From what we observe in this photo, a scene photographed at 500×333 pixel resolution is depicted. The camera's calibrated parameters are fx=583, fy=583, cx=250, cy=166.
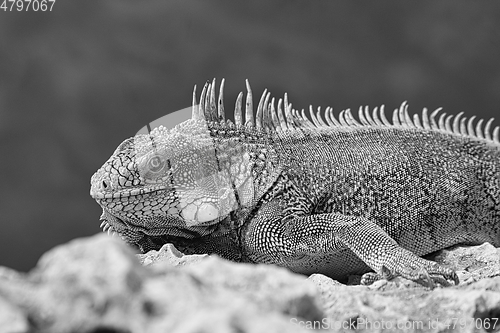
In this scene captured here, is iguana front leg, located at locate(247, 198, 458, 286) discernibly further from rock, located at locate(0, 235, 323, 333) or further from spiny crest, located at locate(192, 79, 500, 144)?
rock, located at locate(0, 235, 323, 333)

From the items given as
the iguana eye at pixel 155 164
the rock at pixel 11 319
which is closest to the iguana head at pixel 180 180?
the iguana eye at pixel 155 164

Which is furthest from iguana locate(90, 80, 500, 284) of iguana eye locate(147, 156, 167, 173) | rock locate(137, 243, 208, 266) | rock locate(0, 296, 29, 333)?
rock locate(0, 296, 29, 333)

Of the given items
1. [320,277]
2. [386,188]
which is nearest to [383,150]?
[386,188]

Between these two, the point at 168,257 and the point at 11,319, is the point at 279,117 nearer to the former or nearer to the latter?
the point at 168,257

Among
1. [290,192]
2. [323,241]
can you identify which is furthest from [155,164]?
[323,241]

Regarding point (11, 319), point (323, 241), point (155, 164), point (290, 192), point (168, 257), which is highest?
point (11, 319)

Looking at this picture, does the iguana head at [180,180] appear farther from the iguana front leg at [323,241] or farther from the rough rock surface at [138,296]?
the rough rock surface at [138,296]

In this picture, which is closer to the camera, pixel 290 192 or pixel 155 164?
pixel 155 164
